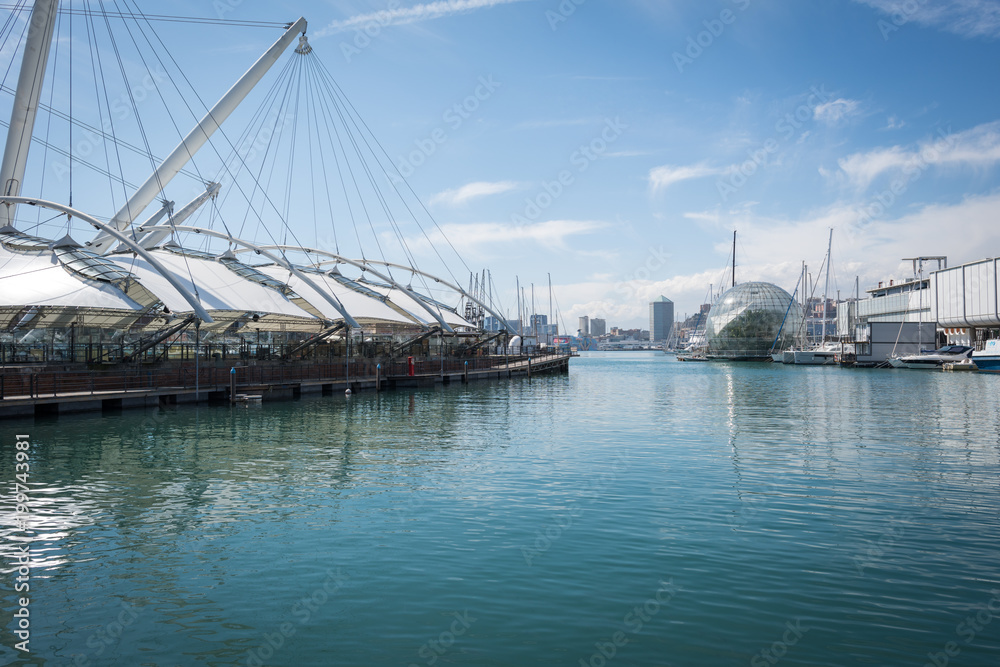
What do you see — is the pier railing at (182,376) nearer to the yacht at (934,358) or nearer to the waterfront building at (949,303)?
the yacht at (934,358)

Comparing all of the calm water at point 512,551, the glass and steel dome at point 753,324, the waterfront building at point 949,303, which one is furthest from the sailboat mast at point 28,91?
the glass and steel dome at point 753,324

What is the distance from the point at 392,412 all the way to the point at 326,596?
89.2ft

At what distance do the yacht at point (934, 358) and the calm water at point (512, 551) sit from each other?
68512 mm

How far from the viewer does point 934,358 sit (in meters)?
83.1

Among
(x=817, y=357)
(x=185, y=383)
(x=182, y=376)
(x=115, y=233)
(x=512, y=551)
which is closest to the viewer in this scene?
(x=512, y=551)

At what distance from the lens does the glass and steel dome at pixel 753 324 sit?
132000mm

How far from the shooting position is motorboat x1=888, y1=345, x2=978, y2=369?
81787 millimetres

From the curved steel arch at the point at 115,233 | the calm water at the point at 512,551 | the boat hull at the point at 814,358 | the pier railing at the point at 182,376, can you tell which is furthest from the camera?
the boat hull at the point at 814,358

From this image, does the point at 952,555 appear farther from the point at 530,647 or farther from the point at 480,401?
the point at 480,401

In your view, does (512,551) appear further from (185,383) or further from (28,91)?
(28,91)

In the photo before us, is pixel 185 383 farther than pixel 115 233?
Yes

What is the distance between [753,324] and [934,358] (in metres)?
50.9

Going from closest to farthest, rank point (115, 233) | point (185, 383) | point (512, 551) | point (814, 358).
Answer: point (512, 551), point (115, 233), point (185, 383), point (814, 358)

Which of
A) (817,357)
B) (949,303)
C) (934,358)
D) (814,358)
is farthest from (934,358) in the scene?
(817,357)
